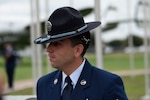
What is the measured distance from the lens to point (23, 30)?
56.8 metres

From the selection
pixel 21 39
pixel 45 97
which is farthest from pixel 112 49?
pixel 45 97

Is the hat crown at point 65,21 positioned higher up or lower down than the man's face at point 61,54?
higher up

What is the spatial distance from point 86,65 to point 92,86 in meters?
0.15

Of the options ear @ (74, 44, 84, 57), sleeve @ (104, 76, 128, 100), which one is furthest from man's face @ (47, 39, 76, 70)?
sleeve @ (104, 76, 128, 100)

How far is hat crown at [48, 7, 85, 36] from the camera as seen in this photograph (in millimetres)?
3014

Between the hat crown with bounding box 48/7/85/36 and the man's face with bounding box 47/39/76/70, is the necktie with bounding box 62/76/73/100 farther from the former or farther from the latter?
the hat crown with bounding box 48/7/85/36

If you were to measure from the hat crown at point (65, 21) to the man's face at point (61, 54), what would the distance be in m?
0.08

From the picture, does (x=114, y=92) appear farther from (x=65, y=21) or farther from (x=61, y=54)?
(x=65, y=21)

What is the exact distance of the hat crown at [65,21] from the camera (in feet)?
9.89

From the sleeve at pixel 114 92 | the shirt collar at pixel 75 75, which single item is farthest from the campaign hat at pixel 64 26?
the sleeve at pixel 114 92

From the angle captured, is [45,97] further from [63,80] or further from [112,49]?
[112,49]

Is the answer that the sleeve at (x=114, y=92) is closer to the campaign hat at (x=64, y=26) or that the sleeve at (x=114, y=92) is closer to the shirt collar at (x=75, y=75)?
the shirt collar at (x=75, y=75)

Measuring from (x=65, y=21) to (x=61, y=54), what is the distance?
21 centimetres

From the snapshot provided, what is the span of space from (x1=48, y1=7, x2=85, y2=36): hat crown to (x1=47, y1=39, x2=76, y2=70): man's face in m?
0.08
